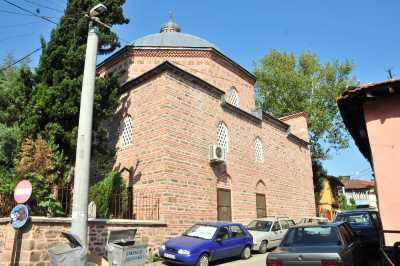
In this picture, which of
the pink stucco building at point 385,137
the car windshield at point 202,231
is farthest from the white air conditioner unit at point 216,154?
the pink stucco building at point 385,137

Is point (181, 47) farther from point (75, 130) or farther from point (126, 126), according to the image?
point (75, 130)

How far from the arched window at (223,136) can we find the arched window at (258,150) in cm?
292

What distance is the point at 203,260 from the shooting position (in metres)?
10.8

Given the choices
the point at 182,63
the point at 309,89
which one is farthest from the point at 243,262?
the point at 309,89

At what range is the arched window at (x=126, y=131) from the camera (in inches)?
642

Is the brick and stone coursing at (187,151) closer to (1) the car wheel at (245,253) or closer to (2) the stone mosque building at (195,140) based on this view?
(2) the stone mosque building at (195,140)

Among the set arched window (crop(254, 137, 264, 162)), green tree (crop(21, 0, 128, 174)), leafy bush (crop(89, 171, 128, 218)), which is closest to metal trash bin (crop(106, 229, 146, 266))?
leafy bush (crop(89, 171, 128, 218))

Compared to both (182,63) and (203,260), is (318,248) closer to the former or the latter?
(203,260)

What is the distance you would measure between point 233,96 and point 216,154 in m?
6.95

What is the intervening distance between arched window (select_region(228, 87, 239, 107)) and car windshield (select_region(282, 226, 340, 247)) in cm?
1394

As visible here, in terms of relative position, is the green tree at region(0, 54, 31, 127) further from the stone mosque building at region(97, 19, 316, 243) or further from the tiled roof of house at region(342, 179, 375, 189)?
the tiled roof of house at region(342, 179, 375, 189)

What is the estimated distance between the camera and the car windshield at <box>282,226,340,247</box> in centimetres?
747

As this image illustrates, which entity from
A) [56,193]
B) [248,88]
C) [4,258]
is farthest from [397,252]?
[248,88]

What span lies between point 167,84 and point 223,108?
419cm
